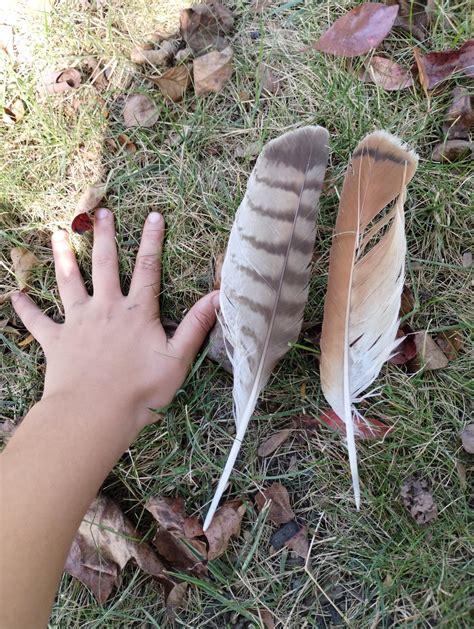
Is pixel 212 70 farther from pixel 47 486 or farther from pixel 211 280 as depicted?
pixel 47 486

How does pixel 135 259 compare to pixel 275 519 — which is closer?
pixel 275 519

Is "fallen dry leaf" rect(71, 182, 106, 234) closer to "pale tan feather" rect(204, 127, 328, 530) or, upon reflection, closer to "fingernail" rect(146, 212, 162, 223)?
"fingernail" rect(146, 212, 162, 223)

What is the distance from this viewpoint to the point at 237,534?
1.67 m

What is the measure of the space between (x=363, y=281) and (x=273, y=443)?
23.1 inches

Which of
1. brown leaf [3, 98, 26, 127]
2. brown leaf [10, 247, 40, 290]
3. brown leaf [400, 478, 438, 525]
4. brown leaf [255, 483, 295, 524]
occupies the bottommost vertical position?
brown leaf [400, 478, 438, 525]

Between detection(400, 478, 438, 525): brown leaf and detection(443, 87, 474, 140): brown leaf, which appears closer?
detection(400, 478, 438, 525): brown leaf

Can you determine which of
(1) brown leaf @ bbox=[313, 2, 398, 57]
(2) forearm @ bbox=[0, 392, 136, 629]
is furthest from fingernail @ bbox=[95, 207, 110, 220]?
(1) brown leaf @ bbox=[313, 2, 398, 57]

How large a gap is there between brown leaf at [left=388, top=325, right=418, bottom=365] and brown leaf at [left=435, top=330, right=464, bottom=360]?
0.28 feet

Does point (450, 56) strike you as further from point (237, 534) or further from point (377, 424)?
point (237, 534)

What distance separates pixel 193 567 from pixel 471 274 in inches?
49.5

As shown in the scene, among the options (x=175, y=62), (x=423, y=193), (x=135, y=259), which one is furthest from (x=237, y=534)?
(x=175, y=62)

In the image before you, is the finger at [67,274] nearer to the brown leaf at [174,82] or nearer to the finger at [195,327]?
the finger at [195,327]

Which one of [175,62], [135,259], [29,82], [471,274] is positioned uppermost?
[29,82]

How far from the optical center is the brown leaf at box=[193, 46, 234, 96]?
1.86 m
